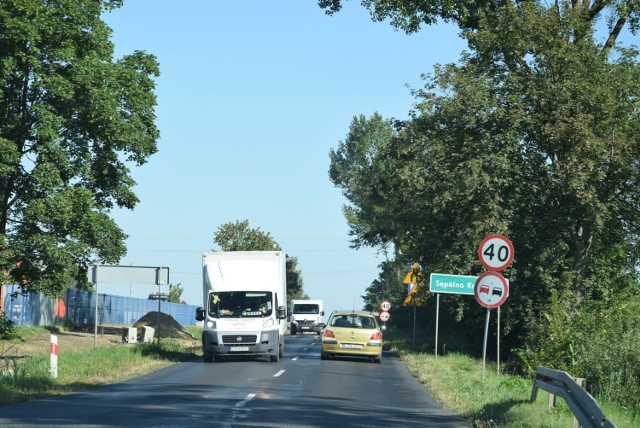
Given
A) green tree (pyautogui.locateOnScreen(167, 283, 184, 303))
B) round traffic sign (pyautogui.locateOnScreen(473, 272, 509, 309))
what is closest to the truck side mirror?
round traffic sign (pyautogui.locateOnScreen(473, 272, 509, 309))

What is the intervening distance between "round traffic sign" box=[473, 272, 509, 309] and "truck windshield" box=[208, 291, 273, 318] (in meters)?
10.6

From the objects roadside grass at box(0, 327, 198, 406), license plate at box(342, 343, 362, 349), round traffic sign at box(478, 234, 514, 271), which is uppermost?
round traffic sign at box(478, 234, 514, 271)

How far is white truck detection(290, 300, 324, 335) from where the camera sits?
67.3 meters

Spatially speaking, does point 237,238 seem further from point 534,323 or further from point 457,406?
point 457,406

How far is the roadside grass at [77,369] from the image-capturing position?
17.3 m

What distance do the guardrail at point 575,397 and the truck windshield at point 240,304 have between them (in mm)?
15920

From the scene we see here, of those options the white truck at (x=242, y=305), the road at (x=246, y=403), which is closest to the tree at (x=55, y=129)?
the white truck at (x=242, y=305)

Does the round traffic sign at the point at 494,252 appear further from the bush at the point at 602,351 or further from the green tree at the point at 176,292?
the green tree at the point at 176,292

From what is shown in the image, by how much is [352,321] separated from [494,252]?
11836 mm

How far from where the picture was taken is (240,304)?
93.4ft

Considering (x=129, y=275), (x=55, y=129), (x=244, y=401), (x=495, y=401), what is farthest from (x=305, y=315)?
(x=495, y=401)

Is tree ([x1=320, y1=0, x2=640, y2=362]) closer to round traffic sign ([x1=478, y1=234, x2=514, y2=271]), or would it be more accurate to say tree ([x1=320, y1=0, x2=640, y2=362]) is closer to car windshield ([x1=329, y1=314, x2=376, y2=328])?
car windshield ([x1=329, y1=314, x2=376, y2=328])

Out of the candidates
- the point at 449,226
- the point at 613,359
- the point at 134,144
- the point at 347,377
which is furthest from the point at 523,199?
the point at 134,144

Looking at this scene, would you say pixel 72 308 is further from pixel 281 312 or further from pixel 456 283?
pixel 456 283
